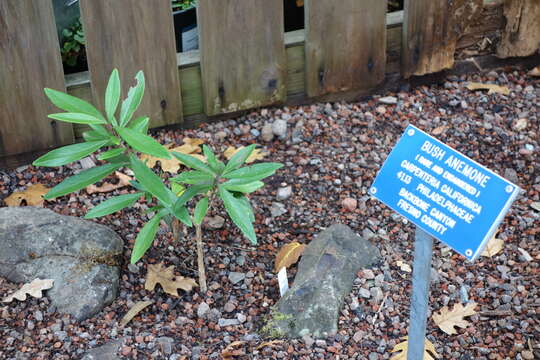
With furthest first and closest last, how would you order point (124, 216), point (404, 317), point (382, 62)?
point (382, 62) < point (124, 216) < point (404, 317)

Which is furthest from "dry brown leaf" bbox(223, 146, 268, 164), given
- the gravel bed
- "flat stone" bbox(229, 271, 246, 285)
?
"flat stone" bbox(229, 271, 246, 285)

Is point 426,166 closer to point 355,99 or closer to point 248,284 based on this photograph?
point 248,284

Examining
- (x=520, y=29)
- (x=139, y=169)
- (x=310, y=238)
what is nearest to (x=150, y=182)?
(x=139, y=169)

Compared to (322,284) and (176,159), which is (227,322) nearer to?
(322,284)

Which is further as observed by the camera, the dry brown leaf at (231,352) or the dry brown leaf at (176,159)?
the dry brown leaf at (176,159)

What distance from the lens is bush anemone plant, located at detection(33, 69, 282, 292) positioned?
8.54 feet

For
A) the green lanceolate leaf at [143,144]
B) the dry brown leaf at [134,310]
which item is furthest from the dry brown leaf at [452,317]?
the green lanceolate leaf at [143,144]

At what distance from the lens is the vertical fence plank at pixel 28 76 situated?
3312 millimetres

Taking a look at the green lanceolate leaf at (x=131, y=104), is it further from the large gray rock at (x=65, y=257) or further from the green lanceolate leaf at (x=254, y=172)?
the large gray rock at (x=65, y=257)

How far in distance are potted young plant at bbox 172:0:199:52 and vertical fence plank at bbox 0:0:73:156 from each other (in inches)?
28.2

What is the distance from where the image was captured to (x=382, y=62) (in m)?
4.05

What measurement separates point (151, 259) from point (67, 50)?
4.24ft

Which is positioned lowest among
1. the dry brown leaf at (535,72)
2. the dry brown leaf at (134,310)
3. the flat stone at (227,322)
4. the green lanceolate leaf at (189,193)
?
the flat stone at (227,322)

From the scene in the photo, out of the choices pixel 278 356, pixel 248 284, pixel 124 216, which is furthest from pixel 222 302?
pixel 124 216
